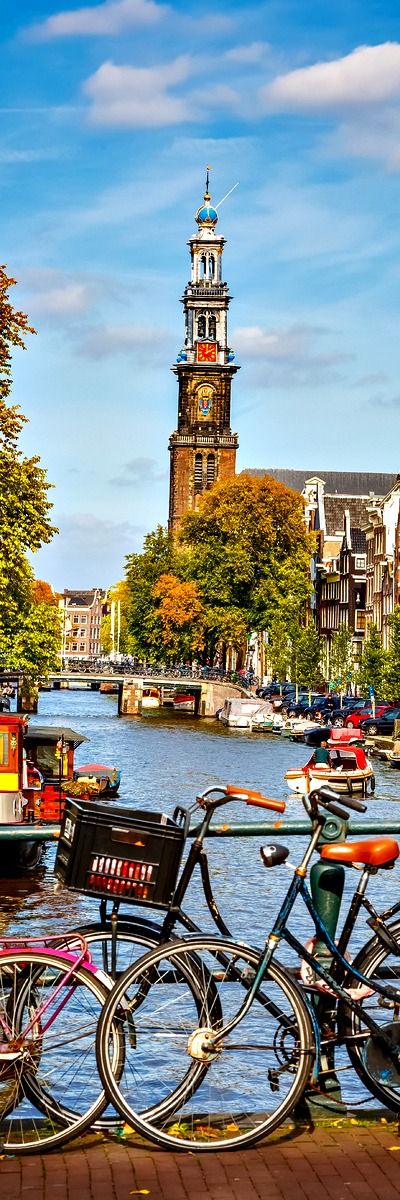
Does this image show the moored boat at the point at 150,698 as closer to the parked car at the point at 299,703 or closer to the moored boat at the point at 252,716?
the parked car at the point at 299,703

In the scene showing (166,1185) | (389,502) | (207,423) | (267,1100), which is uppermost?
(207,423)

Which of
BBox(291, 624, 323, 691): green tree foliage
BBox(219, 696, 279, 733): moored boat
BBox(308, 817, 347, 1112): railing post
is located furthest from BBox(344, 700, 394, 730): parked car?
BBox(308, 817, 347, 1112): railing post

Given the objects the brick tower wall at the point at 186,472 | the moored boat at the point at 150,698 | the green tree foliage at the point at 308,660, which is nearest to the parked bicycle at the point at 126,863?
the green tree foliage at the point at 308,660

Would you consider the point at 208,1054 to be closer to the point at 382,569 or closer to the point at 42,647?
the point at 42,647

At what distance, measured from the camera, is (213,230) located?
17200cm

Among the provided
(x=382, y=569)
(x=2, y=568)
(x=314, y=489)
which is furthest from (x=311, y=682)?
(x=2, y=568)

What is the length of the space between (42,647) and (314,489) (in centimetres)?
8267

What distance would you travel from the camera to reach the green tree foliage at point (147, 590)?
127 meters

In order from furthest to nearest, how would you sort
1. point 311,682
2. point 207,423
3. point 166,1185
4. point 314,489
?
point 207,423 → point 314,489 → point 311,682 → point 166,1185

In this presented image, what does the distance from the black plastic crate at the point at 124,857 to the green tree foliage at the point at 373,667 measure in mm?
77681

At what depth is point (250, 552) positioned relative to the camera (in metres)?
115

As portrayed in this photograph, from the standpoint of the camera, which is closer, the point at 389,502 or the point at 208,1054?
the point at 208,1054

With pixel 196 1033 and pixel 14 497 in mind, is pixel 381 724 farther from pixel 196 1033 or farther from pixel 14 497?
pixel 196 1033

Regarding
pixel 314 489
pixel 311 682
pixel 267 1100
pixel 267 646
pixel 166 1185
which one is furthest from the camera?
pixel 314 489
